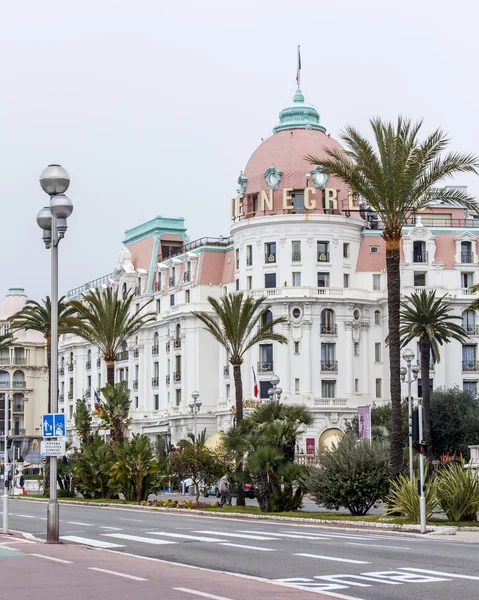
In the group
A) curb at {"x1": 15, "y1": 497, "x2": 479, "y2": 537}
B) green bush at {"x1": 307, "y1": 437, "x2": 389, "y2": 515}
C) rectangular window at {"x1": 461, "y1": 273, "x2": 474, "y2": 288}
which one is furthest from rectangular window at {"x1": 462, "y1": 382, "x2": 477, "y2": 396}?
green bush at {"x1": 307, "y1": 437, "x2": 389, "y2": 515}

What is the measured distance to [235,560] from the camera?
19.3 meters

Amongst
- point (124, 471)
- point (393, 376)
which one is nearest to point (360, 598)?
point (393, 376)

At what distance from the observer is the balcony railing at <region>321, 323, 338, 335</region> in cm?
8919

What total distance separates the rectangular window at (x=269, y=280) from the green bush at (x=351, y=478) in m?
53.0

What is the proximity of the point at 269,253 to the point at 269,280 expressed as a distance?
2.07 meters

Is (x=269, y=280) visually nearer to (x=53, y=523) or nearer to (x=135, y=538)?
(x=135, y=538)

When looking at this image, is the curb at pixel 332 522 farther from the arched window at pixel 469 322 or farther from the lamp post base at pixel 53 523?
the arched window at pixel 469 322

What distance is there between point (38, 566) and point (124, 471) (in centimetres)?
3243

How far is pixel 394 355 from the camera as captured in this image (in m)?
35.4

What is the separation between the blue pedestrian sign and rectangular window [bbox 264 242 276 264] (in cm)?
6554

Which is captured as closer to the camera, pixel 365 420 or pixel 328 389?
pixel 365 420

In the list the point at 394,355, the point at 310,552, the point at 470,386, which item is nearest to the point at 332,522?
the point at 394,355

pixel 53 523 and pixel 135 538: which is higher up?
pixel 53 523

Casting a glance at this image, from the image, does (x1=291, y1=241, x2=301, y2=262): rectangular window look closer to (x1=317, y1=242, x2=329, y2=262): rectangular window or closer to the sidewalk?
(x1=317, y1=242, x2=329, y2=262): rectangular window
